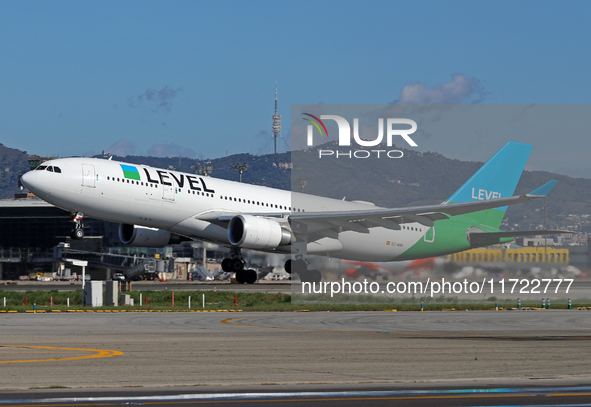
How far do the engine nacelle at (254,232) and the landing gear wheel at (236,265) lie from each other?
5.42 m

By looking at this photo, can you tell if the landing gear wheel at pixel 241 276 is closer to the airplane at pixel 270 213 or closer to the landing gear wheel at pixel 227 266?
the airplane at pixel 270 213

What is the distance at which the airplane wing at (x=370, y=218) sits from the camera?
4053cm

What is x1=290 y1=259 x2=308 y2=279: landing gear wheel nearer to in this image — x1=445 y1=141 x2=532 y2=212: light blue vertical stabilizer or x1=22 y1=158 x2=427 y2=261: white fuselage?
x1=22 y1=158 x2=427 y2=261: white fuselage

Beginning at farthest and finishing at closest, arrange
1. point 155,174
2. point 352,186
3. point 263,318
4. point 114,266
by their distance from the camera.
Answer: point 114,266 → point 352,186 → point 155,174 → point 263,318

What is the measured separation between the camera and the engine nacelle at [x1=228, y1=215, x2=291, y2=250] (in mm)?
40312

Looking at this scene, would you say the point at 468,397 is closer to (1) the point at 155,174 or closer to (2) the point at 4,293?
(1) the point at 155,174

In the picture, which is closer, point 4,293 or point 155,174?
point 155,174

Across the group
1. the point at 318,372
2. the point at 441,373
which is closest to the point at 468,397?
the point at 441,373

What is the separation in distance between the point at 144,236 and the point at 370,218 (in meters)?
14.4

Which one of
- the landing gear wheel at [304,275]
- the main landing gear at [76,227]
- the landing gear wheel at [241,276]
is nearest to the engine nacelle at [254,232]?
the landing gear wheel at [304,275]

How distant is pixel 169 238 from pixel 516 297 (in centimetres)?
2158

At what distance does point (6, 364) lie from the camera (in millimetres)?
14359

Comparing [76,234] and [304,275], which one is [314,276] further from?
[76,234]

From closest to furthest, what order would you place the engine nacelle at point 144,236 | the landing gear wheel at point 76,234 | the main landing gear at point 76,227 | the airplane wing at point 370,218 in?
the main landing gear at point 76,227
the airplane wing at point 370,218
the landing gear wheel at point 76,234
the engine nacelle at point 144,236
